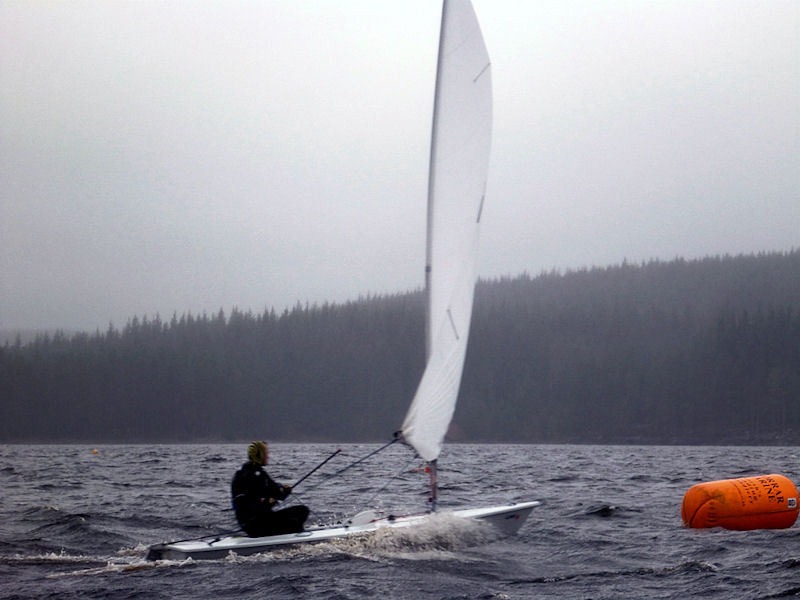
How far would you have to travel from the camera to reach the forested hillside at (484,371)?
144m

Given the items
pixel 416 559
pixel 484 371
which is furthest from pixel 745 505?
pixel 484 371

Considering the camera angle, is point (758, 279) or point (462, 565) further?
point (758, 279)

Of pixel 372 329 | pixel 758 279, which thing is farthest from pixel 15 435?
pixel 758 279

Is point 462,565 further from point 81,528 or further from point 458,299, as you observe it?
point 81,528

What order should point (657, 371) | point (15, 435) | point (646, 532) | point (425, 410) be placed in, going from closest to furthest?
point (425, 410) → point (646, 532) → point (657, 371) → point (15, 435)

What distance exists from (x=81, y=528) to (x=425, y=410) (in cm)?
836

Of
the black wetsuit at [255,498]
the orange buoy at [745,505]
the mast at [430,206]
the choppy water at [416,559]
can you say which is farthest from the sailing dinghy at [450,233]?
the orange buoy at [745,505]

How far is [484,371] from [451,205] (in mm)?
139306

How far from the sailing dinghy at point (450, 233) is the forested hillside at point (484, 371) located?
129601 millimetres

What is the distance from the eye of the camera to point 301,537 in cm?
1413

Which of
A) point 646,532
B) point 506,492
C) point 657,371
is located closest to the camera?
point 646,532

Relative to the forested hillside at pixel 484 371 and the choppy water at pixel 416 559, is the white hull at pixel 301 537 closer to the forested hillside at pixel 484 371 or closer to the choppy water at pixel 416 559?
the choppy water at pixel 416 559

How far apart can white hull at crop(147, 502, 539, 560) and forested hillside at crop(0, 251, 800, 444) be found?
128999mm

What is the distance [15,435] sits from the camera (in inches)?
6531
